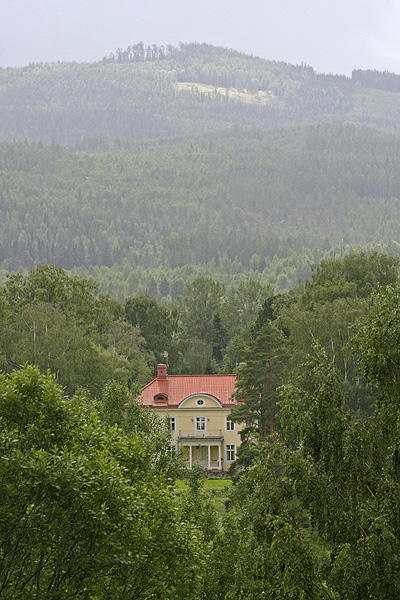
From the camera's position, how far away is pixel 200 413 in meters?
65.1

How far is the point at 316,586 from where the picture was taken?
47.5 feet

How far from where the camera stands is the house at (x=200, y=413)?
64.6 m

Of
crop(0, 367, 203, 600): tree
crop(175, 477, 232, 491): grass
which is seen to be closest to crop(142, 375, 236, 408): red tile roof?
crop(175, 477, 232, 491): grass

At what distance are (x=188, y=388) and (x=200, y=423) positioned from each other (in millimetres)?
2933

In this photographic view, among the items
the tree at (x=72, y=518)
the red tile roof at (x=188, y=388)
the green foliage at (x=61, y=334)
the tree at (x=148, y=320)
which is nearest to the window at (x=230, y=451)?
the red tile roof at (x=188, y=388)

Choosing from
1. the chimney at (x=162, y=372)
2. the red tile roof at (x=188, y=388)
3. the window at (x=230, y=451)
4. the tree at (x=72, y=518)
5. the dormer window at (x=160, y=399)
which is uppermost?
the tree at (x=72, y=518)

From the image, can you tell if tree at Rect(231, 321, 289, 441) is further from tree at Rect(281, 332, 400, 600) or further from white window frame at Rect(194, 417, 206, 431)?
tree at Rect(281, 332, 400, 600)

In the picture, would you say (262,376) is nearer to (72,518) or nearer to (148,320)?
(72,518)

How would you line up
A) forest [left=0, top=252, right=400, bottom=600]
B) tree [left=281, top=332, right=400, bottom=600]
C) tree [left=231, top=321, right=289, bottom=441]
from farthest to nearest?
tree [left=231, top=321, right=289, bottom=441], forest [left=0, top=252, right=400, bottom=600], tree [left=281, top=332, right=400, bottom=600]

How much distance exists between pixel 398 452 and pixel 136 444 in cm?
607

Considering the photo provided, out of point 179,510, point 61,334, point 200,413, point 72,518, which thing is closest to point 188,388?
point 200,413

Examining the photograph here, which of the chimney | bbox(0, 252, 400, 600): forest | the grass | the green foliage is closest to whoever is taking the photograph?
bbox(0, 252, 400, 600): forest

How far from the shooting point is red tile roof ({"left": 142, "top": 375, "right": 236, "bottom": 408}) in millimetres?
64750

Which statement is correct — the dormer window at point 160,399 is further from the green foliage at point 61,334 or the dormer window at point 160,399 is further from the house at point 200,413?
the green foliage at point 61,334
